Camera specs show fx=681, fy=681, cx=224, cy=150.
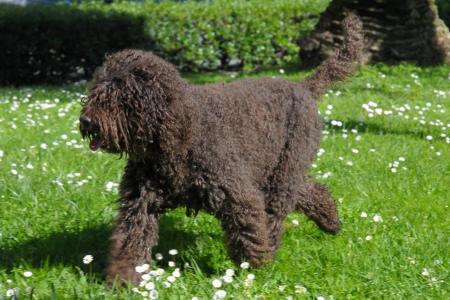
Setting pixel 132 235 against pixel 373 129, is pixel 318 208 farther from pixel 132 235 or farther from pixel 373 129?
pixel 373 129

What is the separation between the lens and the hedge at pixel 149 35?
12055mm

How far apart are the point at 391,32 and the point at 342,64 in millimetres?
6879

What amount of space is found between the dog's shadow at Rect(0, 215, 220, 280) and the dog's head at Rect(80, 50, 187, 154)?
3.13 ft

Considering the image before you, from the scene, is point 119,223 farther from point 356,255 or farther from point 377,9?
point 377,9

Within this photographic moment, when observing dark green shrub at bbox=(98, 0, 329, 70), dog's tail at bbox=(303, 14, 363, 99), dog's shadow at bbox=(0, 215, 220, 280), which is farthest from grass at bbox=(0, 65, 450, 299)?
dark green shrub at bbox=(98, 0, 329, 70)

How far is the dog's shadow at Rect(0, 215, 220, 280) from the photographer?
4281mm

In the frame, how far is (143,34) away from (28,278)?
9184 millimetres

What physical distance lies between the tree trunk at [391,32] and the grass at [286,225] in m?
3.71

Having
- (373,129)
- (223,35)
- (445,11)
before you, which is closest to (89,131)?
(373,129)

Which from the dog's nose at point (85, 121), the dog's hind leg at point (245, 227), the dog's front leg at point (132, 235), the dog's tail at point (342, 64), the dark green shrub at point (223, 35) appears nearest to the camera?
the dog's nose at point (85, 121)

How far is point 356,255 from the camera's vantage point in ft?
14.9

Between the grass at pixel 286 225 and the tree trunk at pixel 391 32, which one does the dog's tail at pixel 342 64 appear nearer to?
the grass at pixel 286 225

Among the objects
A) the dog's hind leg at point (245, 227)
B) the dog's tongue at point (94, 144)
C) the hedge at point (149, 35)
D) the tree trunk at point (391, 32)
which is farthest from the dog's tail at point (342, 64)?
the hedge at point (149, 35)

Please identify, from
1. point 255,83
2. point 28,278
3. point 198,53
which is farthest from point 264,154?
point 198,53
